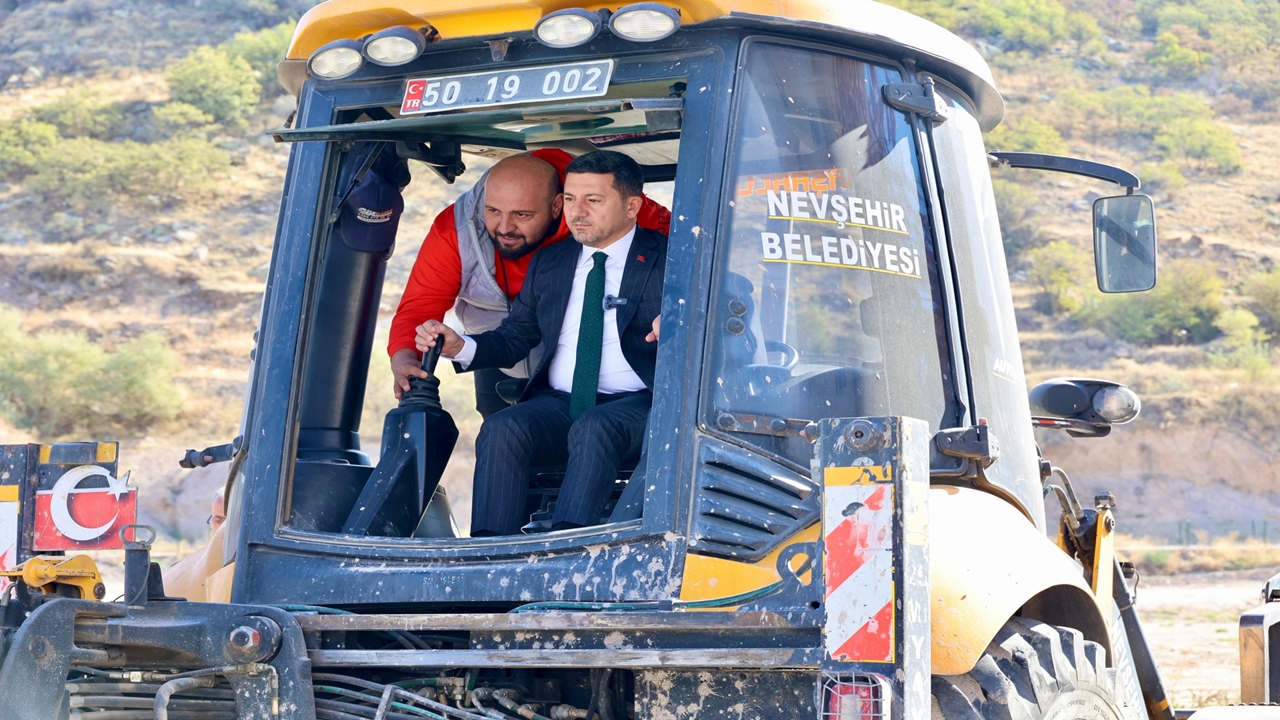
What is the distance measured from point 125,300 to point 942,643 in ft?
104

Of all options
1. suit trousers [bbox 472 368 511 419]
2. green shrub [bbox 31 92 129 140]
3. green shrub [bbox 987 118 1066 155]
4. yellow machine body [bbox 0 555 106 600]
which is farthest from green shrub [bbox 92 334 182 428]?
yellow machine body [bbox 0 555 106 600]

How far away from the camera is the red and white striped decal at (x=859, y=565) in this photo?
3.40 meters

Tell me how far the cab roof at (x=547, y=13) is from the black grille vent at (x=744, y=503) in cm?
124

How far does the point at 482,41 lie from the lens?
4648mm

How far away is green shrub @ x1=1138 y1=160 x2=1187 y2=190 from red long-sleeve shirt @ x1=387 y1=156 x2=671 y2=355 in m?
36.5

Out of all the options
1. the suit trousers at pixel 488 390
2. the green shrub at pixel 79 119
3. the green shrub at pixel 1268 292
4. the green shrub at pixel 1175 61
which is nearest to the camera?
the suit trousers at pixel 488 390

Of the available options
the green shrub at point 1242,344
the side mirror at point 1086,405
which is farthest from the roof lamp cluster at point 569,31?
the green shrub at point 1242,344

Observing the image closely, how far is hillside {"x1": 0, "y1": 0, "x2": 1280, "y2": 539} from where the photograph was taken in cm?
2928

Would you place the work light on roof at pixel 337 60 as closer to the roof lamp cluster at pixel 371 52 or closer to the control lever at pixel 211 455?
the roof lamp cluster at pixel 371 52

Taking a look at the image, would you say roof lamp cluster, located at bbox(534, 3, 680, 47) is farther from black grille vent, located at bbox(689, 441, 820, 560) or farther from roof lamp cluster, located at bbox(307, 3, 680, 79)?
black grille vent, located at bbox(689, 441, 820, 560)

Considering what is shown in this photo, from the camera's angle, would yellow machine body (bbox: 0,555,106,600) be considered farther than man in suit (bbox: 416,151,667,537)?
No

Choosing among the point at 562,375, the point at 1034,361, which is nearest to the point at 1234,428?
the point at 1034,361

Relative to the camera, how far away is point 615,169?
17.0 ft

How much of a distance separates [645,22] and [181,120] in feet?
127
